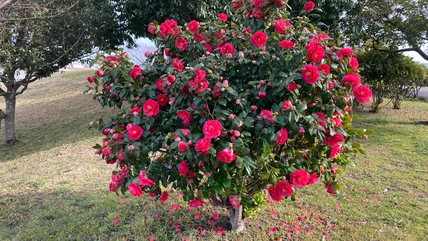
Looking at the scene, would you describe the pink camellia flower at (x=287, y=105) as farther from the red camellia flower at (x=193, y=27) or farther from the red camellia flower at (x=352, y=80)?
the red camellia flower at (x=193, y=27)

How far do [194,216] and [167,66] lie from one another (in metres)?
1.56

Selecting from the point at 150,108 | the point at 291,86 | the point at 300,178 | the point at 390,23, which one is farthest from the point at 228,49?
the point at 390,23

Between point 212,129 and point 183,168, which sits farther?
point 183,168

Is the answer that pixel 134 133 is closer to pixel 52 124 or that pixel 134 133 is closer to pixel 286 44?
pixel 286 44

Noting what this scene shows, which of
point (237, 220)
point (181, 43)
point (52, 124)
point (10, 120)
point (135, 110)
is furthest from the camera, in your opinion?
point (52, 124)

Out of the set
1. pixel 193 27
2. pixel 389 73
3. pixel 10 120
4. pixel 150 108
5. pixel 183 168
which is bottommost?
pixel 10 120

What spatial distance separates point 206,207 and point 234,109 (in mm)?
1712

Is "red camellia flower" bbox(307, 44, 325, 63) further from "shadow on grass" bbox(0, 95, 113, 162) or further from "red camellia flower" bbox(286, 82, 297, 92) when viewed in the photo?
"shadow on grass" bbox(0, 95, 113, 162)

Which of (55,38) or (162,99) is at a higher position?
(162,99)

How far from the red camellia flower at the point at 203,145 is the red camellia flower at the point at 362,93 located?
3.17ft

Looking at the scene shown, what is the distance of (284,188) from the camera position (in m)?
1.92

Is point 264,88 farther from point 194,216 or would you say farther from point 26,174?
point 26,174

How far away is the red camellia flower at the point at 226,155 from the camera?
5.06ft

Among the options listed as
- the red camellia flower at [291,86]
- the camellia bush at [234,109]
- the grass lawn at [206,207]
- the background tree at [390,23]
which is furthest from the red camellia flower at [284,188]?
the background tree at [390,23]
